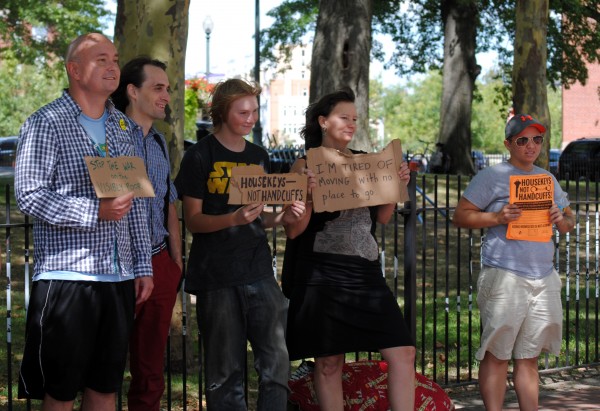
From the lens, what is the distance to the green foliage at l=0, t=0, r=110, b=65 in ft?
120

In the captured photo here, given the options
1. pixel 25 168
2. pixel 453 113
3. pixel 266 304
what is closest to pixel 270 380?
pixel 266 304

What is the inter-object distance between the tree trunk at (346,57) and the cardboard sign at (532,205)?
1222cm

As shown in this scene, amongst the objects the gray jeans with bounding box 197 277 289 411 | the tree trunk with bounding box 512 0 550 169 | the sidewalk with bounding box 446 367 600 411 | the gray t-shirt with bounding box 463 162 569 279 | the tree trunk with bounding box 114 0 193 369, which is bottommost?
the sidewalk with bounding box 446 367 600 411

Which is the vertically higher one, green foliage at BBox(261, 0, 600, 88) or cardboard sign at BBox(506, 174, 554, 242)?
green foliage at BBox(261, 0, 600, 88)

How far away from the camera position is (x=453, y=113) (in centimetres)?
2977

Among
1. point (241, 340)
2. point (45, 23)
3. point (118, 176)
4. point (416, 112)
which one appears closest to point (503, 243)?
point (241, 340)

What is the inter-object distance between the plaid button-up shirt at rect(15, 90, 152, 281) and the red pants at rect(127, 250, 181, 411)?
46cm

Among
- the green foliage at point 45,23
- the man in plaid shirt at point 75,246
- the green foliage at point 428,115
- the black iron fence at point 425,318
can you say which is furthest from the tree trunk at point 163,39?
the green foliage at point 428,115

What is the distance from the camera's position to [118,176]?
4.30 metres

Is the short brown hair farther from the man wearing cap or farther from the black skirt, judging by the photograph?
the man wearing cap

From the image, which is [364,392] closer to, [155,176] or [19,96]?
[155,176]

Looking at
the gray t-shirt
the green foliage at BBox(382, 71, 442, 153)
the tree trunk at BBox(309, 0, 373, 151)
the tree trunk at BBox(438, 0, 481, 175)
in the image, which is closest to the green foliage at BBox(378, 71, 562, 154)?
the green foliage at BBox(382, 71, 442, 153)

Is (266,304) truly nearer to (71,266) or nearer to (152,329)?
(152,329)

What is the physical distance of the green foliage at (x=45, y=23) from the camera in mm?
36469
